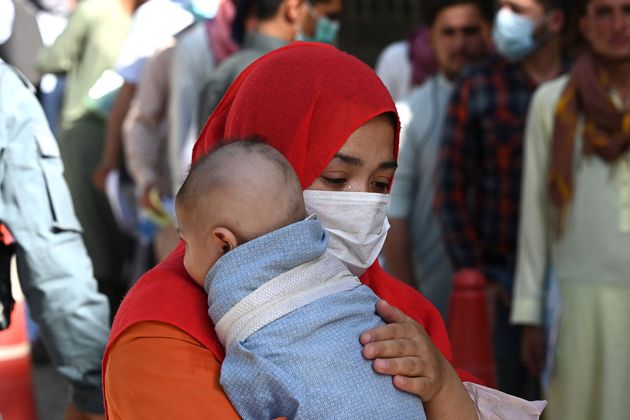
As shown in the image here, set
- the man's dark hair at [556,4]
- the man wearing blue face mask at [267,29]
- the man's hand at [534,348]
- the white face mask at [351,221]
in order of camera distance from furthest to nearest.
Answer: the man's dark hair at [556,4] < the man wearing blue face mask at [267,29] < the man's hand at [534,348] < the white face mask at [351,221]

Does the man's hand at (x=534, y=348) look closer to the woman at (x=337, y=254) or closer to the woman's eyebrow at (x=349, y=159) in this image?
the woman at (x=337, y=254)

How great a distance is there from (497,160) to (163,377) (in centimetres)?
328

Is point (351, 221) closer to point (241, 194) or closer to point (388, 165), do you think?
point (388, 165)

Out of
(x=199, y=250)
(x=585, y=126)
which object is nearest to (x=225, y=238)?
(x=199, y=250)

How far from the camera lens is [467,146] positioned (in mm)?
5121

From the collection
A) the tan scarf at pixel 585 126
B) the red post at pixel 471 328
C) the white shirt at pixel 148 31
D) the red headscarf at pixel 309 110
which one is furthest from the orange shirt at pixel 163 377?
the white shirt at pixel 148 31

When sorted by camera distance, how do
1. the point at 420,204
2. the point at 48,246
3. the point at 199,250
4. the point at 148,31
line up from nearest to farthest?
the point at 199,250
the point at 48,246
the point at 420,204
the point at 148,31

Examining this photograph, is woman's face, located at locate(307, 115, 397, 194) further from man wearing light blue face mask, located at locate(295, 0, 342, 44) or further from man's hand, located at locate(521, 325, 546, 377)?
man wearing light blue face mask, located at locate(295, 0, 342, 44)

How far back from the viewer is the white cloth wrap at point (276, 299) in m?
1.94

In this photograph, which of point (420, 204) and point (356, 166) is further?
point (420, 204)

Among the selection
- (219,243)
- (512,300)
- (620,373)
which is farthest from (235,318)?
(512,300)

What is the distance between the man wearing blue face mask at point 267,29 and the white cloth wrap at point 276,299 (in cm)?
287

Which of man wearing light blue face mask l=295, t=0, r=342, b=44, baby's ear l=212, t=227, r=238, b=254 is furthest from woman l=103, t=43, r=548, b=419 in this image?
man wearing light blue face mask l=295, t=0, r=342, b=44

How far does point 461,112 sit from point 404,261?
2.46ft
